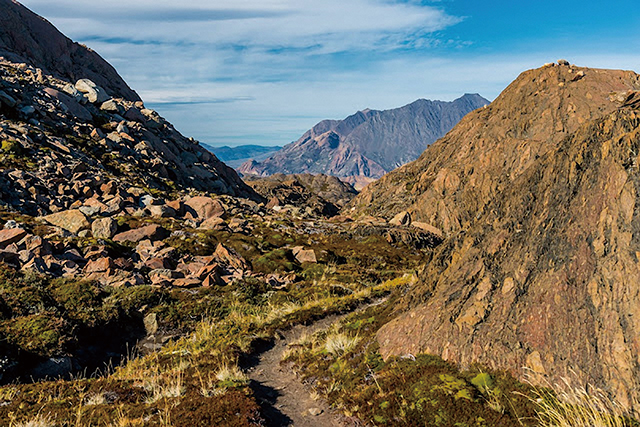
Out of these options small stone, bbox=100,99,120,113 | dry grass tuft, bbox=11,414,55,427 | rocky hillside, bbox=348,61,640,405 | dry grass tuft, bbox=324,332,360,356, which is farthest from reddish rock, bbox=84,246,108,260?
small stone, bbox=100,99,120,113

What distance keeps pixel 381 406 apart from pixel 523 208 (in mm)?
6905

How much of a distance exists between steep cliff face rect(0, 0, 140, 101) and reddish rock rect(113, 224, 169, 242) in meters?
50.9

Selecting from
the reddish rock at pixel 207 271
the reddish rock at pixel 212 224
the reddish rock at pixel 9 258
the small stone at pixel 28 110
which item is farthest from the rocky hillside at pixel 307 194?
the reddish rock at pixel 9 258

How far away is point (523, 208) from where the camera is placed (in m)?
11.8

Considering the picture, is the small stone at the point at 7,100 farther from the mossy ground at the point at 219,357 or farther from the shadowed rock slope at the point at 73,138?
the mossy ground at the point at 219,357

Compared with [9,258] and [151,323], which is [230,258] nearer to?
[151,323]

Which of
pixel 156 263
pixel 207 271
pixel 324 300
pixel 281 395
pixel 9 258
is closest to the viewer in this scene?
pixel 281 395

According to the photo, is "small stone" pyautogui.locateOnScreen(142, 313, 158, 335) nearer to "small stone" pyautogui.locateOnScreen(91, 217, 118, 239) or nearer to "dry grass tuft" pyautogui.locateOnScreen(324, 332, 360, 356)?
"dry grass tuft" pyautogui.locateOnScreen(324, 332, 360, 356)

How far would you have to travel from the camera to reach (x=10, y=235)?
80.9 ft

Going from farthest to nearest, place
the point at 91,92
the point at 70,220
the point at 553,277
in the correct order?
the point at 91,92 < the point at 70,220 < the point at 553,277

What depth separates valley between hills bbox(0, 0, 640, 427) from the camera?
28.2 ft

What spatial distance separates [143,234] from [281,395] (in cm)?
2265

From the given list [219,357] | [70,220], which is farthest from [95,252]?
[219,357]

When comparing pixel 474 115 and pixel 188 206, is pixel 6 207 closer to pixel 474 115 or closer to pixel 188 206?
pixel 188 206
